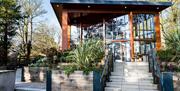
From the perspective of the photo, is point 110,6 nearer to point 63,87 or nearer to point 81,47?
point 81,47

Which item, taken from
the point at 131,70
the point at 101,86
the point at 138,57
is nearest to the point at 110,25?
the point at 138,57

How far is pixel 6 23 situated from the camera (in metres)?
23.3

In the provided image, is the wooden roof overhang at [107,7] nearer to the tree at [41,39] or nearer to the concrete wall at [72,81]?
the concrete wall at [72,81]

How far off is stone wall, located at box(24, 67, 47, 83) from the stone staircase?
359 cm

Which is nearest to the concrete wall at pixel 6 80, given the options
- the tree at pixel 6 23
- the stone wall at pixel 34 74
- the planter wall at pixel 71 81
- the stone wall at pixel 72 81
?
the planter wall at pixel 71 81

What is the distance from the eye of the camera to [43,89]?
393 inches

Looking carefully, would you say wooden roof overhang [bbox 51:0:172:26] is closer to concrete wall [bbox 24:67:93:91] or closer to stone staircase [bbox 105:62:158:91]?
stone staircase [bbox 105:62:158:91]

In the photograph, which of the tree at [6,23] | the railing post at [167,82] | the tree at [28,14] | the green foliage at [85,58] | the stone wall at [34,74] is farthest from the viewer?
the tree at [28,14]

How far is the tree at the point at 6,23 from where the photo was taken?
73.5 ft

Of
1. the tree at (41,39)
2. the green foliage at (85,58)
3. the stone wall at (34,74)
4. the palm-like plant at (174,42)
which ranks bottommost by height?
the stone wall at (34,74)

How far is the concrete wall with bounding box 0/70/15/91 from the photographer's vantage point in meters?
7.76

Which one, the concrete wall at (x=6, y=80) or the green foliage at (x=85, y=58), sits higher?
the green foliage at (x=85, y=58)

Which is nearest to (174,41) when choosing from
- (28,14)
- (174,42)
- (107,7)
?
(174,42)

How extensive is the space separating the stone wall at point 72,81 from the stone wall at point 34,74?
9.70ft
